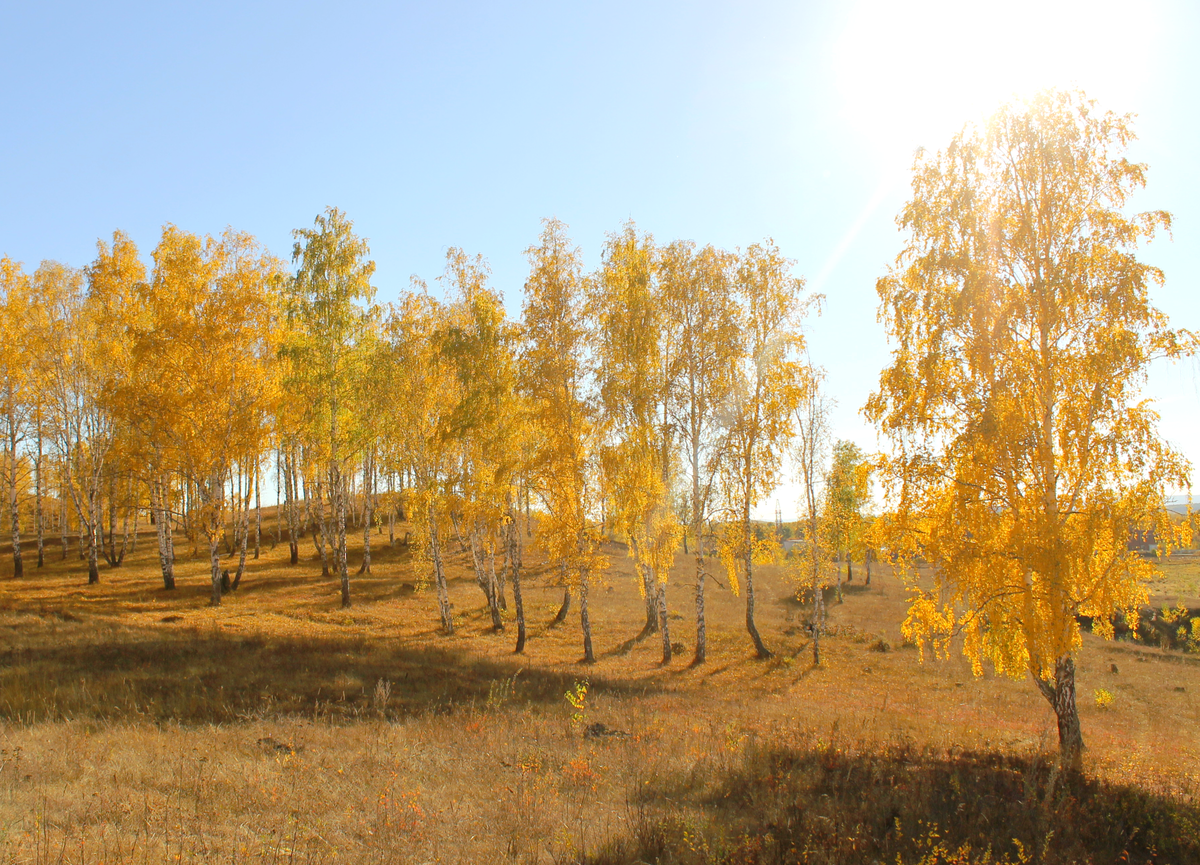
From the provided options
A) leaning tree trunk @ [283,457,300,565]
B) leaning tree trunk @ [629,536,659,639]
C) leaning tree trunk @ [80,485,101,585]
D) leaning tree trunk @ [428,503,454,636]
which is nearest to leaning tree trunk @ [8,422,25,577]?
leaning tree trunk @ [80,485,101,585]

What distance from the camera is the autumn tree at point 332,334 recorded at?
1022 inches

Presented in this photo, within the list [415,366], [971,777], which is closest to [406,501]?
[415,366]

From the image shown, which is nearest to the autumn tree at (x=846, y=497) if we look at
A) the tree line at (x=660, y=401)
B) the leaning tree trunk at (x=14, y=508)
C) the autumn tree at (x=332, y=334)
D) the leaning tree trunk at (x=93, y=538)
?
the tree line at (x=660, y=401)

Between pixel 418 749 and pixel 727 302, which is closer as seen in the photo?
pixel 418 749

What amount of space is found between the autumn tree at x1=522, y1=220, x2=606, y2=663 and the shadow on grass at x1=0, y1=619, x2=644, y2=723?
3859 millimetres

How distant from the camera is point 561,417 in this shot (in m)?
20.1

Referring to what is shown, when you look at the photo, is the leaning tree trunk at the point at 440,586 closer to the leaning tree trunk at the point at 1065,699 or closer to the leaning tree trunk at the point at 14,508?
the leaning tree trunk at the point at 1065,699

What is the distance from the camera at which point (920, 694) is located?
18469 mm

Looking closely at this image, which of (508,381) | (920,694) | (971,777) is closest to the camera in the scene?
(971,777)

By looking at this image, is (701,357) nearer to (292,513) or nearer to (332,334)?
(332,334)

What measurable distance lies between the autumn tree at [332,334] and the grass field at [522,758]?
880cm

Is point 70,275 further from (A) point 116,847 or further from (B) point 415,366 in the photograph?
(A) point 116,847

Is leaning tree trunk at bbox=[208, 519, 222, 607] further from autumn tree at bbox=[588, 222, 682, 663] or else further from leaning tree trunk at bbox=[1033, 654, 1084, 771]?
leaning tree trunk at bbox=[1033, 654, 1084, 771]

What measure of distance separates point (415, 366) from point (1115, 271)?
2169 cm
